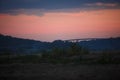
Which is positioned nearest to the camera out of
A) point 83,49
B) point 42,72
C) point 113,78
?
point 113,78

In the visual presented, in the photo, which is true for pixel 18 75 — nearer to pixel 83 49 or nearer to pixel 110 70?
pixel 110 70

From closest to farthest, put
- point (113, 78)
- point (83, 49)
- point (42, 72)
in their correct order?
1. point (113, 78)
2. point (42, 72)
3. point (83, 49)

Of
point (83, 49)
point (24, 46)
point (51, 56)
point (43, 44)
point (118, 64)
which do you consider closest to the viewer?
point (118, 64)

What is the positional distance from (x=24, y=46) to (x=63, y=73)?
41.2 m

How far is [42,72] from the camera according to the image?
1916cm

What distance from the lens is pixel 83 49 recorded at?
3206cm

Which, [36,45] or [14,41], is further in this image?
[14,41]

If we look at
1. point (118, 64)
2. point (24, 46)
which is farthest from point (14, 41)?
point (118, 64)

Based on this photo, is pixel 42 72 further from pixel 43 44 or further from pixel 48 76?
pixel 43 44

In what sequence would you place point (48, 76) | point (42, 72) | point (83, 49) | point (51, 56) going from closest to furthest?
point (48, 76)
point (42, 72)
point (51, 56)
point (83, 49)

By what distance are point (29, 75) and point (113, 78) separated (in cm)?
510

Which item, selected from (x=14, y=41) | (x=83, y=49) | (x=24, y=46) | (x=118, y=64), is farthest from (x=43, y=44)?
(x=118, y=64)

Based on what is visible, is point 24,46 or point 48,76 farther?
point 24,46

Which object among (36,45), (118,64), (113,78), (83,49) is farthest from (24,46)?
(113,78)
